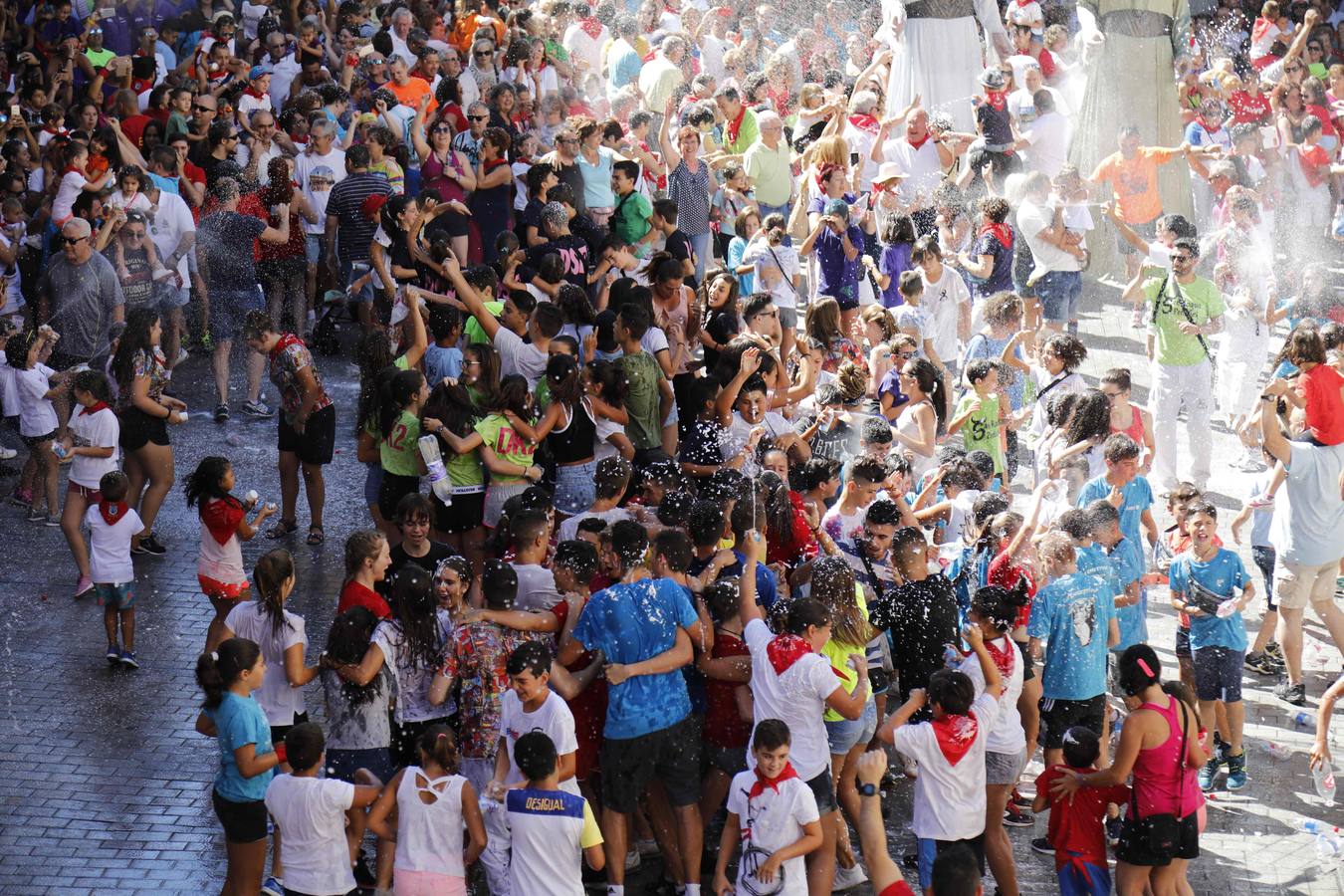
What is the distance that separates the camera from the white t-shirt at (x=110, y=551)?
337 inches

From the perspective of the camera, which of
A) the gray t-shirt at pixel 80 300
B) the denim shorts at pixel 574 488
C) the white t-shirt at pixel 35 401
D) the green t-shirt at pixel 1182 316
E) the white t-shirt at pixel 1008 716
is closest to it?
the white t-shirt at pixel 1008 716

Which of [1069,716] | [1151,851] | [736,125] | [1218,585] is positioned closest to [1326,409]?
[1218,585]

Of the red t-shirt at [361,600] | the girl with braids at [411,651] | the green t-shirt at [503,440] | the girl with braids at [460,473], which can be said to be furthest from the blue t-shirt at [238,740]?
the green t-shirt at [503,440]

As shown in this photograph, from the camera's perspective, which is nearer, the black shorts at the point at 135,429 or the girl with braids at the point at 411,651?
the girl with braids at the point at 411,651

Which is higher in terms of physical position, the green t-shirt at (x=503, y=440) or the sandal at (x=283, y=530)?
the green t-shirt at (x=503, y=440)

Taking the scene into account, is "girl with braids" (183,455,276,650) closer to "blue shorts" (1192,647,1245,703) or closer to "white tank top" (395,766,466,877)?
"white tank top" (395,766,466,877)

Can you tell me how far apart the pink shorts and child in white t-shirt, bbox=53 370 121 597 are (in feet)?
13.3

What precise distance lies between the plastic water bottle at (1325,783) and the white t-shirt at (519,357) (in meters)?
4.46

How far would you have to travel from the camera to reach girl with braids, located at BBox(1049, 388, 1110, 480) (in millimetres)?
8992

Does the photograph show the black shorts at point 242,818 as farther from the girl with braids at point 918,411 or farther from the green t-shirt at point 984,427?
the green t-shirt at point 984,427

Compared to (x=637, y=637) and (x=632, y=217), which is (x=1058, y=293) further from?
(x=637, y=637)

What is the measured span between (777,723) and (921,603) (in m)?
1.37

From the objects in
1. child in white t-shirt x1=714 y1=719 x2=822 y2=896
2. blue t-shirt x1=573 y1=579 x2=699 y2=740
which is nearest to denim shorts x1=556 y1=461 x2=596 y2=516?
blue t-shirt x1=573 y1=579 x2=699 y2=740

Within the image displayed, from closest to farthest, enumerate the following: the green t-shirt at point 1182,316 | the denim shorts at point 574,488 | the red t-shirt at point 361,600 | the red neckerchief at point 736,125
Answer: the red t-shirt at point 361,600, the denim shorts at point 574,488, the green t-shirt at point 1182,316, the red neckerchief at point 736,125
